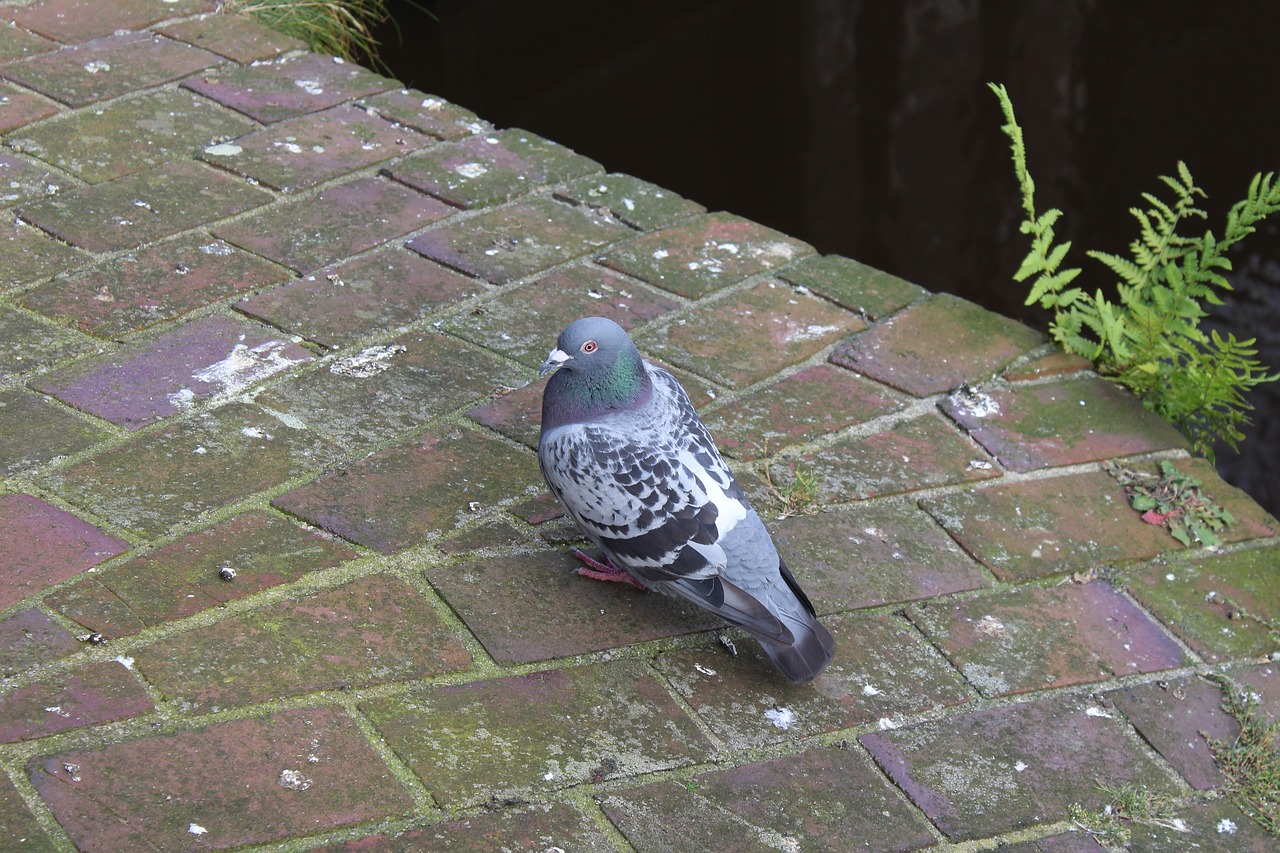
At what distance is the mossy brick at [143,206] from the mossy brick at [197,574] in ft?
3.60

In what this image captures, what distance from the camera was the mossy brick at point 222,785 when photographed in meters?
1.73

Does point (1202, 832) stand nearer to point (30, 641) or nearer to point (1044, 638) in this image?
point (1044, 638)

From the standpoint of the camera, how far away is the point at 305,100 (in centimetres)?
368

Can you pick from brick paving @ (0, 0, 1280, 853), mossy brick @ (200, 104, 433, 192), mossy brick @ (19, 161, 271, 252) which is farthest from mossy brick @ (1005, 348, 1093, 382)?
mossy brick @ (19, 161, 271, 252)

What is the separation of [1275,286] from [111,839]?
4678mm

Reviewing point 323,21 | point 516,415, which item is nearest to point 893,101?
point 323,21

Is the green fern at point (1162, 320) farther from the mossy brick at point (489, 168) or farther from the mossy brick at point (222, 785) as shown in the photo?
the mossy brick at point (222, 785)

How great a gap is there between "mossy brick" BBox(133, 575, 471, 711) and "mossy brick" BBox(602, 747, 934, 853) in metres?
0.42

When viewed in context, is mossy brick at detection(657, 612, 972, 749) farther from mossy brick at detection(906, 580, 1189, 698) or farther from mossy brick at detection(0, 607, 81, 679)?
mossy brick at detection(0, 607, 81, 679)

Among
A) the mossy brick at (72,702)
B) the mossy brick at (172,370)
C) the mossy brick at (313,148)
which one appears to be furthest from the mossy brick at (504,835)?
the mossy brick at (313,148)

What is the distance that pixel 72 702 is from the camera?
6.19 ft

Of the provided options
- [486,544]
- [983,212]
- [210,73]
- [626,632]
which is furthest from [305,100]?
[983,212]

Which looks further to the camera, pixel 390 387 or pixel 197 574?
pixel 390 387

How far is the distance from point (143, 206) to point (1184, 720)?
2639 millimetres
